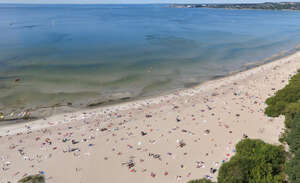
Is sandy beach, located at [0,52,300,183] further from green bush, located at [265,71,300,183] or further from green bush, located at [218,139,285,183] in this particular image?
green bush, located at [218,139,285,183]

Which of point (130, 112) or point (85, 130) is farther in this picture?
point (130, 112)

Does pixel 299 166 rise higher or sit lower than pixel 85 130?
higher

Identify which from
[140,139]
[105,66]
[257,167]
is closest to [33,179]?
[140,139]

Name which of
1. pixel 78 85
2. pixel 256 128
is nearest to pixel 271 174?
pixel 256 128

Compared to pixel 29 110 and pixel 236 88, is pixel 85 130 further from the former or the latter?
pixel 236 88

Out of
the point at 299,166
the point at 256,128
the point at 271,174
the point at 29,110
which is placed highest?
the point at 299,166

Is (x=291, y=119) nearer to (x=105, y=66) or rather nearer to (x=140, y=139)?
(x=140, y=139)

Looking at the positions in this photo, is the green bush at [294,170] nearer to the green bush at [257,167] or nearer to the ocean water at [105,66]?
the green bush at [257,167]

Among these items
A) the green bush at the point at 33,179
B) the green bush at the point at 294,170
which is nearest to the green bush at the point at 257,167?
the green bush at the point at 294,170
